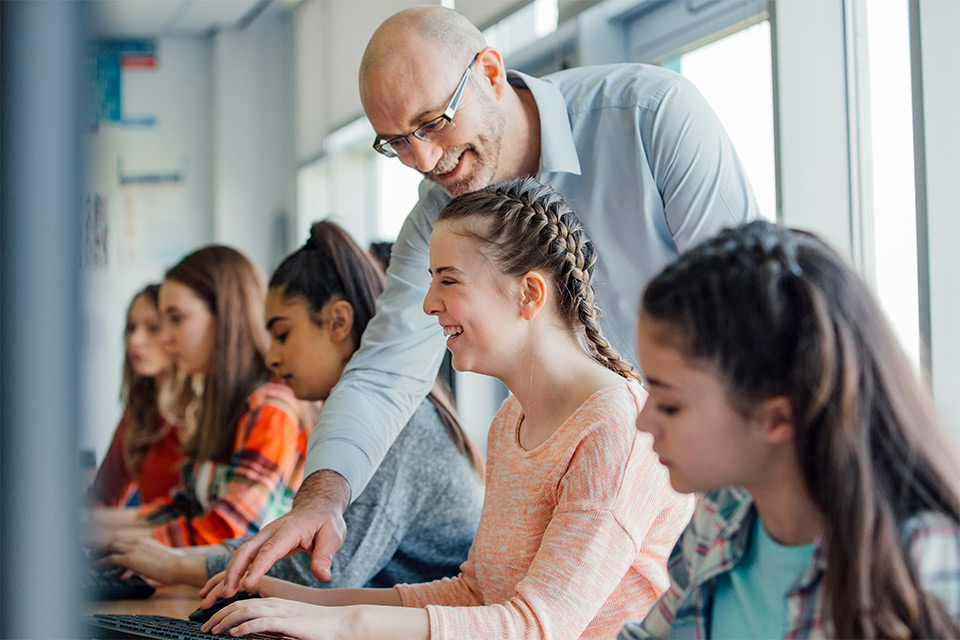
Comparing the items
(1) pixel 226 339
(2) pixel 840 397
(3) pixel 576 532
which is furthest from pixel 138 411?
(2) pixel 840 397

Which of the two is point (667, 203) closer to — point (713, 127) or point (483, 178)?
point (713, 127)

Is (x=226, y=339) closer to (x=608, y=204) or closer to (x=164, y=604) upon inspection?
(x=164, y=604)

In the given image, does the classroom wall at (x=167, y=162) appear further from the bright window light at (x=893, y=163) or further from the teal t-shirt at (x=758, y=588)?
the teal t-shirt at (x=758, y=588)

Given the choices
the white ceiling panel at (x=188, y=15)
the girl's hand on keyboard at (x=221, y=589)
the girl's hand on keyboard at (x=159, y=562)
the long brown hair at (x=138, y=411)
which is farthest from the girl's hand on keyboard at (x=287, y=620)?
the white ceiling panel at (x=188, y=15)

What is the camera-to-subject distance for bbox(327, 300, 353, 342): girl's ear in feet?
5.46

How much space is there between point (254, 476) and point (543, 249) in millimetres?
903

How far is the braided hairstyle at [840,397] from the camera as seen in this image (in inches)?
23.7

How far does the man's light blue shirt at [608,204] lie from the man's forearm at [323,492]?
17mm

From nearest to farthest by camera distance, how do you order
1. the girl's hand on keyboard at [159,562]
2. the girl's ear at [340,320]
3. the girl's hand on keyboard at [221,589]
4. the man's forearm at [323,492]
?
the girl's hand on keyboard at [221,589]
the man's forearm at [323,492]
the girl's hand on keyboard at [159,562]
the girl's ear at [340,320]

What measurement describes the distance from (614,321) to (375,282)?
22.1 inches

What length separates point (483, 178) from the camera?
131 cm

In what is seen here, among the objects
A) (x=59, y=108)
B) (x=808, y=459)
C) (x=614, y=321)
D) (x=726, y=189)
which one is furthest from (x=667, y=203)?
(x=59, y=108)

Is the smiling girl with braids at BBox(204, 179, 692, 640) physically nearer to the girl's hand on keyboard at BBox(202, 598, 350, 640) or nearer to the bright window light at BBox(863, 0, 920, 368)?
the girl's hand on keyboard at BBox(202, 598, 350, 640)

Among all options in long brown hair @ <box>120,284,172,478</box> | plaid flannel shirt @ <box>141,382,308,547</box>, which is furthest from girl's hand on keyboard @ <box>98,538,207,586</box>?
long brown hair @ <box>120,284,172,478</box>
